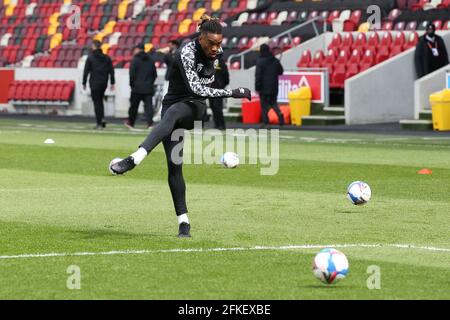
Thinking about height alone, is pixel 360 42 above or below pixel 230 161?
above

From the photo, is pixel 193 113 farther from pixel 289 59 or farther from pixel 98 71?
pixel 289 59

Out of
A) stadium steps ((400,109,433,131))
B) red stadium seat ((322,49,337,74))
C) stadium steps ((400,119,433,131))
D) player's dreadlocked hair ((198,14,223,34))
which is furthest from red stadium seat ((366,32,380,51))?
player's dreadlocked hair ((198,14,223,34))

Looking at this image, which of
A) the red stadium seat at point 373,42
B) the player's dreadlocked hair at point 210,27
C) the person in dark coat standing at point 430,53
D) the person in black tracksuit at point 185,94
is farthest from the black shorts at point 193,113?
the red stadium seat at point 373,42

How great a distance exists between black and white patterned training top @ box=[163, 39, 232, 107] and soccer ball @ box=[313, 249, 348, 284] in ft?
11.6

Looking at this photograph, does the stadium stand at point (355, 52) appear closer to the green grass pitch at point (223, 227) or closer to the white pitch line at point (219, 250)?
the green grass pitch at point (223, 227)

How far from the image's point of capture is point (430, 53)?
1442 inches

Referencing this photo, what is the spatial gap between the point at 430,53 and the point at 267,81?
4495mm

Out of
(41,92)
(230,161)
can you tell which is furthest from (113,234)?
(41,92)

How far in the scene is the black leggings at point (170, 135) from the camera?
13.2 metres

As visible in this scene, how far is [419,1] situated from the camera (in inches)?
1634

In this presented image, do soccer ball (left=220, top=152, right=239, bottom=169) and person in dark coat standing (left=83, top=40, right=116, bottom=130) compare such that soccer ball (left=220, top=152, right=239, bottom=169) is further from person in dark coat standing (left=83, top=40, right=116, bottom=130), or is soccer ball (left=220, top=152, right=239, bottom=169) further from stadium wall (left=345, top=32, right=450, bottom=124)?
stadium wall (left=345, top=32, right=450, bottom=124)

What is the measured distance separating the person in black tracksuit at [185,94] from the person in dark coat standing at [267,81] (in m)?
23.0
